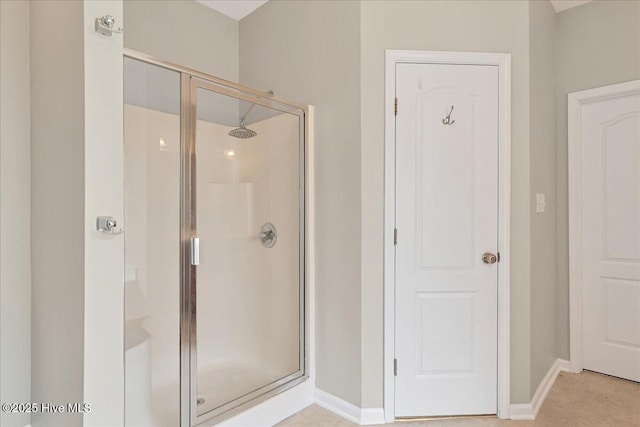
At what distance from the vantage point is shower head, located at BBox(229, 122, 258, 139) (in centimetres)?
194

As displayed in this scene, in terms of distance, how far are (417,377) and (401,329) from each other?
1.00 feet

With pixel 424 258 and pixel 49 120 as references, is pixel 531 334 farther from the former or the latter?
pixel 49 120

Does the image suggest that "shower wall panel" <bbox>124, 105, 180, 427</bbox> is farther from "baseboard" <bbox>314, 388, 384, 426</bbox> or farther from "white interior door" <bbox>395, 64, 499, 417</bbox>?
"white interior door" <bbox>395, 64, 499, 417</bbox>

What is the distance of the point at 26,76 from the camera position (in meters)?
1.63

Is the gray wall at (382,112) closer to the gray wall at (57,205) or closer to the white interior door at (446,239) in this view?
the white interior door at (446,239)

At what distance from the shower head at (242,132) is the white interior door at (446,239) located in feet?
2.93

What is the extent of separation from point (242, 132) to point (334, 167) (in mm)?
604

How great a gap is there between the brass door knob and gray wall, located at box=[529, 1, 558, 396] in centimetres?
28

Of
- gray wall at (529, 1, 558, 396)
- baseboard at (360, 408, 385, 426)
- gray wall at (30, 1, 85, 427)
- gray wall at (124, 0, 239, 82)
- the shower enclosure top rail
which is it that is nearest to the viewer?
gray wall at (30, 1, 85, 427)

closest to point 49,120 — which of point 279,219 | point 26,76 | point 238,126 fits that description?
point 26,76

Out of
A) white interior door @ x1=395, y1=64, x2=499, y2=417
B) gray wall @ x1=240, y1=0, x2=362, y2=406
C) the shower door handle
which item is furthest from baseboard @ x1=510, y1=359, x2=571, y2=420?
the shower door handle

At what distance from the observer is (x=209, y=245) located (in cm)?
186

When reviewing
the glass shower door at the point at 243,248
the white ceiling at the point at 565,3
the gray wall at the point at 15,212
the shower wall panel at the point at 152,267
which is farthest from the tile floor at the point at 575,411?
the white ceiling at the point at 565,3

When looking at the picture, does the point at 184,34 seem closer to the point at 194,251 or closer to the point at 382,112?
the point at 382,112
